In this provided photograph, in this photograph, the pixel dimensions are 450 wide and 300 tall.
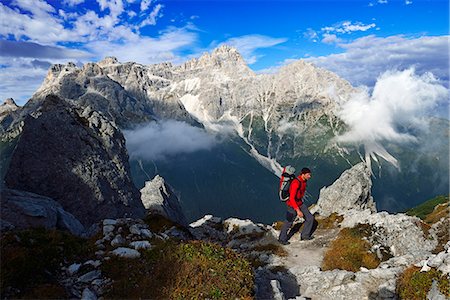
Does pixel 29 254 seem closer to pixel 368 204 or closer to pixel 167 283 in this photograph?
pixel 167 283

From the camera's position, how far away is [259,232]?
43656 mm

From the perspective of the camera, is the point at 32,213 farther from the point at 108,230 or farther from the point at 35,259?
the point at 35,259

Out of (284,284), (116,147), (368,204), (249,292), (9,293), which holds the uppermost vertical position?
(116,147)

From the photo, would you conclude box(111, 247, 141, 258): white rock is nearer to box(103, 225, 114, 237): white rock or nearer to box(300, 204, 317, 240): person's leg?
box(103, 225, 114, 237): white rock

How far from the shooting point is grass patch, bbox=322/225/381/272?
25.9 m

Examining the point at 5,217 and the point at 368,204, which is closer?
the point at 5,217

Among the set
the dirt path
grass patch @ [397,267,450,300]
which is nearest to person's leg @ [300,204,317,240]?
the dirt path

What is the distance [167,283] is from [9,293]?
5551 millimetres

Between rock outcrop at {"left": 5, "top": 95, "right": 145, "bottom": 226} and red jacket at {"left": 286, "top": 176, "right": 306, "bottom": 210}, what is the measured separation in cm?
2075

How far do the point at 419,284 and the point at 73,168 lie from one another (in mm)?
32554

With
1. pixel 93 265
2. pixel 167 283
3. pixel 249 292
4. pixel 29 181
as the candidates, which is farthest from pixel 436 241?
pixel 29 181

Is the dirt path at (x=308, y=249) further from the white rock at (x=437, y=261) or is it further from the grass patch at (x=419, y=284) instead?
the white rock at (x=437, y=261)

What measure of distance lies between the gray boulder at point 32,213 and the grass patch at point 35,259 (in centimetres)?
325

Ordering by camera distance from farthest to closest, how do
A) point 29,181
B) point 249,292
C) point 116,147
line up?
1. point 116,147
2. point 29,181
3. point 249,292
